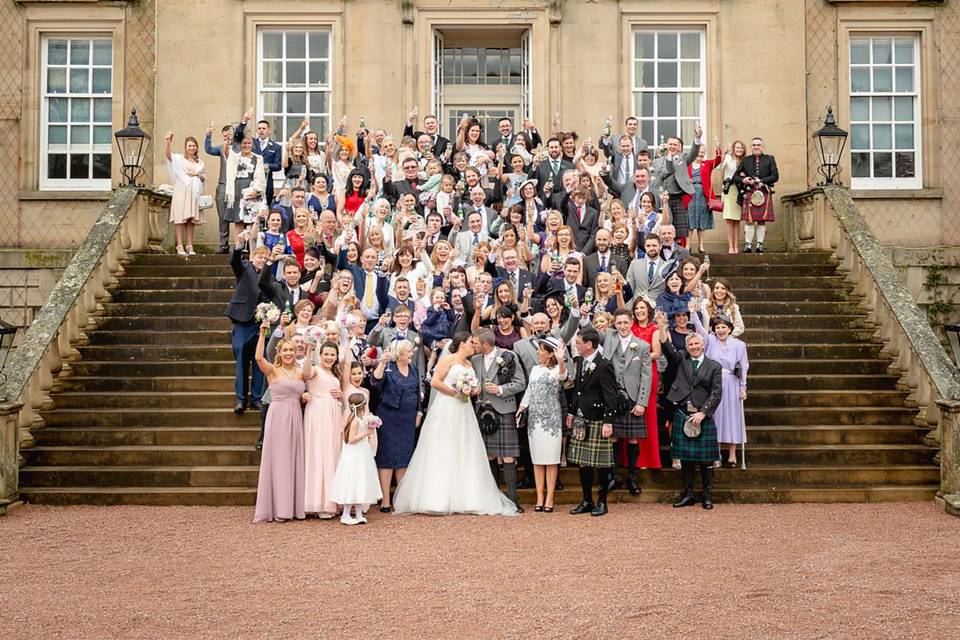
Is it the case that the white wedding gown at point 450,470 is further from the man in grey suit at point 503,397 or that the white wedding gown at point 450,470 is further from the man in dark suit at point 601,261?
the man in dark suit at point 601,261

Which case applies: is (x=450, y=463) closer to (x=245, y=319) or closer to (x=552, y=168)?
(x=245, y=319)

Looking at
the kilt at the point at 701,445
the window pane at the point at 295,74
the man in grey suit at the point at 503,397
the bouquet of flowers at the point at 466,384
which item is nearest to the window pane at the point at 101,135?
the window pane at the point at 295,74

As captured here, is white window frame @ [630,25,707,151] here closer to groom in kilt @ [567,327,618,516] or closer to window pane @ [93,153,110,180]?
groom in kilt @ [567,327,618,516]

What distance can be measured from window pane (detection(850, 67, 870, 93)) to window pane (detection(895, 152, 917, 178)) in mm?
1200

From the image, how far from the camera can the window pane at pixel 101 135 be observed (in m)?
17.8

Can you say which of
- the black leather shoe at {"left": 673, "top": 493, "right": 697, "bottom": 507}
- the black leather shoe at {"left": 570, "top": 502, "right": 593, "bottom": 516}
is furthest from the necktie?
the black leather shoe at {"left": 673, "top": 493, "right": 697, "bottom": 507}

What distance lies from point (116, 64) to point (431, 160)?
275 inches

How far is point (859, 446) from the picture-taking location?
10984 millimetres

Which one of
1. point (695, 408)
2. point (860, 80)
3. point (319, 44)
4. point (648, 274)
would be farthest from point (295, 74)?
point (695, 408)

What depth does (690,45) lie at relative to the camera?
Answer: 1759cm

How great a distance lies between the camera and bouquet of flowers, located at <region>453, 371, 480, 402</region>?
9.79 meters

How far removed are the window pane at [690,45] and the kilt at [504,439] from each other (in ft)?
31.6

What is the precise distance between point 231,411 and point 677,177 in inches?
249

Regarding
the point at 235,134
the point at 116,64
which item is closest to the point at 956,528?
the point at 235,134
